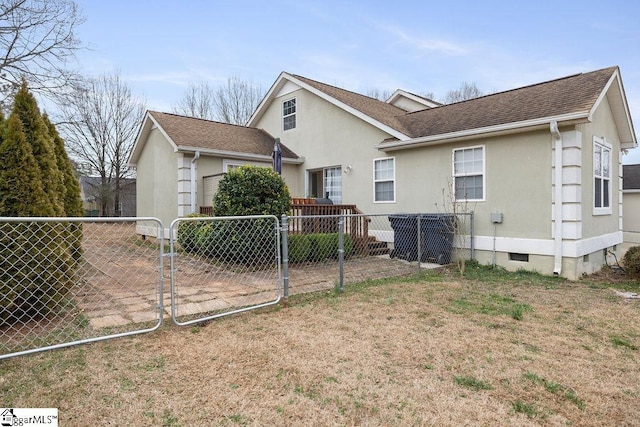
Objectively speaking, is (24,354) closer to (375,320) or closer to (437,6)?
(375,320)

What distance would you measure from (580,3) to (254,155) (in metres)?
9.24

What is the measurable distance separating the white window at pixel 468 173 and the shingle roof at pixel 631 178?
50.6ft

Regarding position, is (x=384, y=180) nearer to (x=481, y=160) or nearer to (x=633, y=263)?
(x=481, y=160)

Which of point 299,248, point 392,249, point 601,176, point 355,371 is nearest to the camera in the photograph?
point 355,371

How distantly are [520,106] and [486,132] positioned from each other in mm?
1255

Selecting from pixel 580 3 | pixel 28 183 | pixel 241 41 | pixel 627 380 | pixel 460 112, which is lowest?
pixel 627 380

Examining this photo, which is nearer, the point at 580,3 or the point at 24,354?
the point at 24,354

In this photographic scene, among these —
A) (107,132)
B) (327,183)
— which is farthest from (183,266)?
(107,132)

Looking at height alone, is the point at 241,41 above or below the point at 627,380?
above

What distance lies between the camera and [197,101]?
2836 centimetres

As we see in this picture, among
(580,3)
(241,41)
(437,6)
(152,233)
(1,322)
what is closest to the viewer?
(1,322)

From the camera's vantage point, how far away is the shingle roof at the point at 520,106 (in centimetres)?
726

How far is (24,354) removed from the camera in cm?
311

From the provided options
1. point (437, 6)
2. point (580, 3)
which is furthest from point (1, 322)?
point (580, 3)
